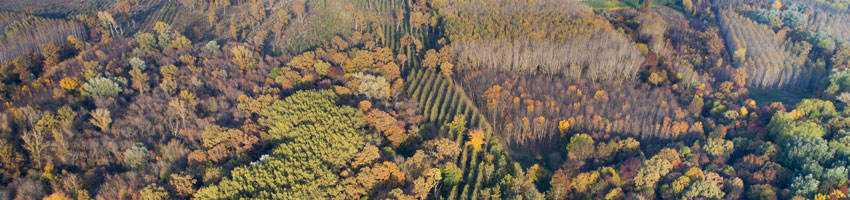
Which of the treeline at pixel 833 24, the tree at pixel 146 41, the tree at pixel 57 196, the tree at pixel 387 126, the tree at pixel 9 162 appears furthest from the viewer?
the treeline at pixel 833 24

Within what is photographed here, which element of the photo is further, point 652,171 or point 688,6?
point 688,6

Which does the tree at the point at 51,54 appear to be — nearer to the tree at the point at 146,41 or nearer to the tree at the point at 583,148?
the tree at the point at 146,41

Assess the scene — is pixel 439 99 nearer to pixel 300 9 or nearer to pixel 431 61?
pixel 431 61

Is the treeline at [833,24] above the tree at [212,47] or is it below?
below

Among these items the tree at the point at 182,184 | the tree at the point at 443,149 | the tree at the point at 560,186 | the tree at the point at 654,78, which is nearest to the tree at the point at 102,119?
the tree at the point at 182,184

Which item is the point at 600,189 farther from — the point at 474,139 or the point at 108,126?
the point at 108,126

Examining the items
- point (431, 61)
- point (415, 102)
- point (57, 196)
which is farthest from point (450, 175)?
point (57, 196)
